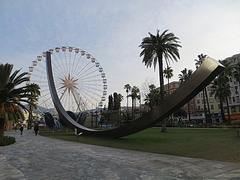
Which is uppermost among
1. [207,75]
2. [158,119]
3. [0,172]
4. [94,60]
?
[94,60]

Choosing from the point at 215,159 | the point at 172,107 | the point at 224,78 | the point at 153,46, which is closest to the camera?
the point at 215,159

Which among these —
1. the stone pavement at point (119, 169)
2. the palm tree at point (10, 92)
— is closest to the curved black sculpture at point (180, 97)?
the stone pavement at point (119, 169)

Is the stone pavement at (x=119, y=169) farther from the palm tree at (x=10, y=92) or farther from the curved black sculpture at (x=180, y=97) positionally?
the palm tree at (x=10, y=92)

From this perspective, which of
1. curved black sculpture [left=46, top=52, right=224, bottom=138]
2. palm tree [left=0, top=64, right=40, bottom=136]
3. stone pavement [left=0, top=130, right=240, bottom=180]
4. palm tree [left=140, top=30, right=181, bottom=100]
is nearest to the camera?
stone pavement [left=0, top=130, right=240, bottom=180]

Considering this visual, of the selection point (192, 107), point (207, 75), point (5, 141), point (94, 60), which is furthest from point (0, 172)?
point (192, 107)

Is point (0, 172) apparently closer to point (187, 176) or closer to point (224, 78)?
point (187, 176)

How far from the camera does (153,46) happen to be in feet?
140

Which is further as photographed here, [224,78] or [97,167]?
[224,78]

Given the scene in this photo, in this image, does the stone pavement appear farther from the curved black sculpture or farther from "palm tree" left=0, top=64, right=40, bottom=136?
"palm tree" left=0, top=64, right=40, bottom=136

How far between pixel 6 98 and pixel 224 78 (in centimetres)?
5313

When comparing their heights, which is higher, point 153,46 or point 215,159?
point 153,46

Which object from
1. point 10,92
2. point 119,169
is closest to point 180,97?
point 119,169

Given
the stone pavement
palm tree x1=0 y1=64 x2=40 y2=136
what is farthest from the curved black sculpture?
palm tree x1=0 y1=64 x2=40 y2=136

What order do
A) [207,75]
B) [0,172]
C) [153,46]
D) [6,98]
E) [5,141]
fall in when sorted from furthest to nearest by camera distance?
[153,46] → [6,98] → [5,141] → [207,75] → [0,172]
